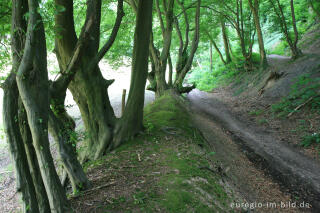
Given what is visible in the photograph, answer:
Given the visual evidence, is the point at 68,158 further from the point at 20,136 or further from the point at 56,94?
the point at 56,94

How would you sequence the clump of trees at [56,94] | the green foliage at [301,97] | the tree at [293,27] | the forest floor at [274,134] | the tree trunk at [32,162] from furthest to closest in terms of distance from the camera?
the tree at [293,27] → the green foliage at [301,97] → the forest floor at [274,134] → the tree trunk at [32,162] → the clump of trees at [56,94]

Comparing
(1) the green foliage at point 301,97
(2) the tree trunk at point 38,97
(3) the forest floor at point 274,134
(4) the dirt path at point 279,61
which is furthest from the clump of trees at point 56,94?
(4) the dirt path at point 279,61

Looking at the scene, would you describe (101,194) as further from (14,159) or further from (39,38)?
(39,38)

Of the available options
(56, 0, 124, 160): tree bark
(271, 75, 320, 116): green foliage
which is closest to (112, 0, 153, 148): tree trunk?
(56, 0, 124, 160): tree bark

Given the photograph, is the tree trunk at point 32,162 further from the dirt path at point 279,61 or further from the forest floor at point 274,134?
the dirt path at point 279,61

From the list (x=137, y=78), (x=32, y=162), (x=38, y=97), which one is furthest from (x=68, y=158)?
(x=137, y=78)

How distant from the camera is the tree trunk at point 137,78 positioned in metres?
6.26

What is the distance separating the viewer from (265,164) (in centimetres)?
730

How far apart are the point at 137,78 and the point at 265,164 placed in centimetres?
493

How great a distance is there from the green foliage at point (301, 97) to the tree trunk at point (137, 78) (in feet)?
23.8

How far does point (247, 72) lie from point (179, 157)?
57.8 feet

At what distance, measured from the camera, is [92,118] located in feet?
20.6

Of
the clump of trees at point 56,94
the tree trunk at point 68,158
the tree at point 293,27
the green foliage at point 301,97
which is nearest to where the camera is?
the clump of trees at point 56,94

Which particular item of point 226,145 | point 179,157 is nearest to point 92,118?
point 179,157
